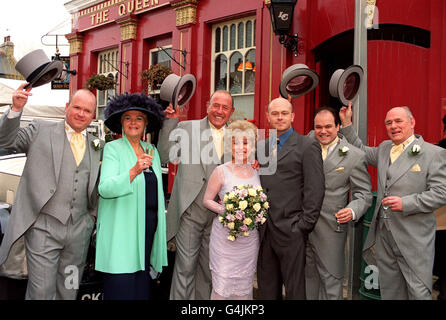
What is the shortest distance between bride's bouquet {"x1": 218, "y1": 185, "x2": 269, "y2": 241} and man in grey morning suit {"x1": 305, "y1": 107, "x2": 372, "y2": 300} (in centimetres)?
76

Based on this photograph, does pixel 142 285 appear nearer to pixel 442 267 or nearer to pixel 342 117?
pixel 342 117

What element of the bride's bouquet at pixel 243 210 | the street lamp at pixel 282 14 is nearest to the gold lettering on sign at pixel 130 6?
the street lamp at pixel 282 14

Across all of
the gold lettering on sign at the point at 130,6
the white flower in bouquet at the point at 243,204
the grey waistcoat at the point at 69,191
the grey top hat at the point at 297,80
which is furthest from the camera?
the gold lettering on sign at the point at 130,6

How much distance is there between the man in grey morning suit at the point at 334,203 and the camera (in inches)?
127

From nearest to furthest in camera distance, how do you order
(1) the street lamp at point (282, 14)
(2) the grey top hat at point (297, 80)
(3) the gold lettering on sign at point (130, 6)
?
(2) the grey top hat at point (297, 80)
(1) the street lamp at point (282, 14)
(3) the gold lettering on sign at point (130, 6)

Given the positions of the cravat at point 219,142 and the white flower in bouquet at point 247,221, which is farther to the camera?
the cravat at point 219,142

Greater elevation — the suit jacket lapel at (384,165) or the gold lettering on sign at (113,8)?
the gold lettering on sign at (113,8)

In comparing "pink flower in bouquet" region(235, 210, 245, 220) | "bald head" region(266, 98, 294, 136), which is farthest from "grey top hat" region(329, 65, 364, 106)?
"pink flower in bouquet" region(235, 210, 245, 220)

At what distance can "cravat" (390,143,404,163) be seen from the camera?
320 centimetres

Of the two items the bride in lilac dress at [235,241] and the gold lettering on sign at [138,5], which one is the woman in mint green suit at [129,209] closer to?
the bride in lilac dress at [235,241]

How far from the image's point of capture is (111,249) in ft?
9.14

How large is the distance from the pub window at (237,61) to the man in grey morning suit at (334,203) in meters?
5.51

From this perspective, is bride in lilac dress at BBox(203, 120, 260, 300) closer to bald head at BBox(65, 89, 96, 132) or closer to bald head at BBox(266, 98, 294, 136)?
bald head at BBox(266, 98, 294, 136)

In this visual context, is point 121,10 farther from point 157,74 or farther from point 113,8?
point 157,74
